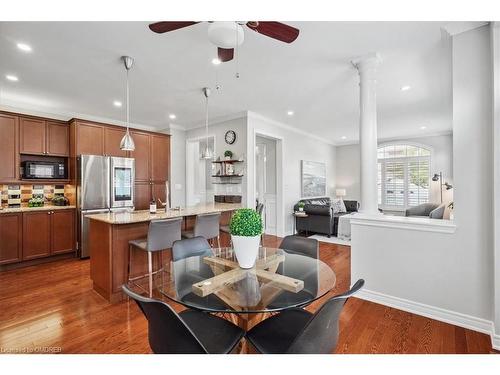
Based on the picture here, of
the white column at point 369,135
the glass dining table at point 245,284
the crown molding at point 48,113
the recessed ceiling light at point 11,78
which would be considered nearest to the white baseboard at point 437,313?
the white column at point 369,135

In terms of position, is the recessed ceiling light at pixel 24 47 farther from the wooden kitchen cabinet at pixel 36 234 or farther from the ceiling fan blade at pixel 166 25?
the wooden kitchen cabinet at pixel 36 234

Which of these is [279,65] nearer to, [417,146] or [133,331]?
[133,331]

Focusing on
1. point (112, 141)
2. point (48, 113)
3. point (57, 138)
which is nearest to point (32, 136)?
point (57, 138)

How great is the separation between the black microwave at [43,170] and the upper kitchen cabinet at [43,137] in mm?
172

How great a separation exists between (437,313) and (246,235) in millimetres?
1979

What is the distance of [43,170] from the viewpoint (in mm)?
4051

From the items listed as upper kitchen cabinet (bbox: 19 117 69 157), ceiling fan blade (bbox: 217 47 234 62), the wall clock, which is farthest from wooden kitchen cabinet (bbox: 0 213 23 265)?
ceiling fan blade (bbox: 217 47 234 62)

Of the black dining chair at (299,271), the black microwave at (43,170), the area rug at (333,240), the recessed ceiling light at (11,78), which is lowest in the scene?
the area rug at (333,240)

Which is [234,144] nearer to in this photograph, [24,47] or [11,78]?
[24,47]

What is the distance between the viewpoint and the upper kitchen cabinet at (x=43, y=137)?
3.88 m

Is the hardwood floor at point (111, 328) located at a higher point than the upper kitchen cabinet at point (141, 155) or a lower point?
lower

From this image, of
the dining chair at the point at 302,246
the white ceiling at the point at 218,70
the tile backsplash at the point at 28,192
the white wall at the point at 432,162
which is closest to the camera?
the dining chair at the point at 302,246

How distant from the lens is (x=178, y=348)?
3.62 ft

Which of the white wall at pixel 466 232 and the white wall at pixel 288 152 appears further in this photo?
the white wall at pixel 288 152
